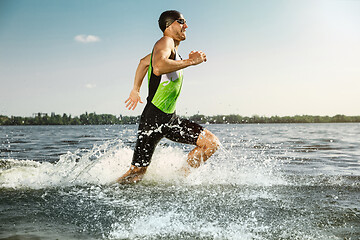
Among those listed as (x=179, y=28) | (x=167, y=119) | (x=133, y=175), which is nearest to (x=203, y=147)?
(x=167, y=119)

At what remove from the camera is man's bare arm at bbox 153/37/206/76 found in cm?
430

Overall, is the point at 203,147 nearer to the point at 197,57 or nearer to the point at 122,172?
the point at 197,57

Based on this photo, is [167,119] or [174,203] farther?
[167,119]

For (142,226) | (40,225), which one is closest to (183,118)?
(142,226)

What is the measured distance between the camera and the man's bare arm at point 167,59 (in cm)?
430

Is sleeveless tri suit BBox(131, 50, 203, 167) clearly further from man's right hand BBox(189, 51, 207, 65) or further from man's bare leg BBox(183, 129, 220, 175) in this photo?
man's right hand BBox(189, 51, 207, 65)

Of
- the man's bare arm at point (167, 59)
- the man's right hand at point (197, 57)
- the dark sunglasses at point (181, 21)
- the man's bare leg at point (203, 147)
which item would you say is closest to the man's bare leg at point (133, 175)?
the man's bare leg at point (203, 147)

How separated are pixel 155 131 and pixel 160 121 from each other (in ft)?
0.53

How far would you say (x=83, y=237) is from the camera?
2.94 metres

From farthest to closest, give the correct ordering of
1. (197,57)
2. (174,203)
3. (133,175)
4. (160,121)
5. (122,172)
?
(122,172) → (133,175) → (160,121) → (197,57) → (174,203)

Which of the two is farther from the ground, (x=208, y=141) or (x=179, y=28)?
(x=179, y=28)

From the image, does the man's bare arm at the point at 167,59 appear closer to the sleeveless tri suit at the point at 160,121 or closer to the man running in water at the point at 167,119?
the man running in water at the point at 167,119

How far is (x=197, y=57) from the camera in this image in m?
4.30

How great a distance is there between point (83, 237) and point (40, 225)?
580mm
